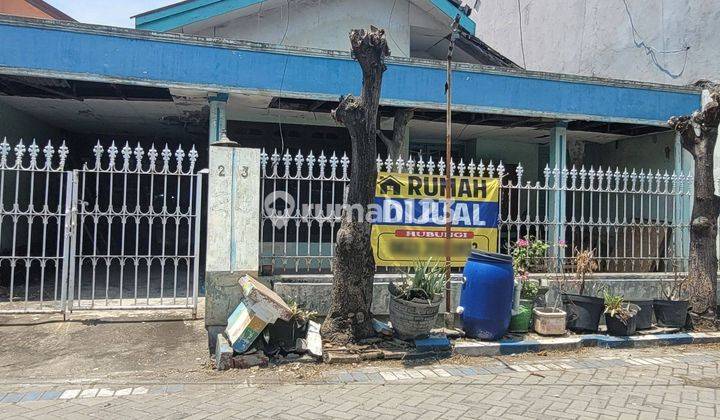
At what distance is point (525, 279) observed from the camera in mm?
6730

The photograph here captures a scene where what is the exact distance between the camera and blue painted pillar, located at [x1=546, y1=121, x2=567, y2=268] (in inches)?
299

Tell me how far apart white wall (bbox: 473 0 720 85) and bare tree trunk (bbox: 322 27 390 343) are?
898 centimetres

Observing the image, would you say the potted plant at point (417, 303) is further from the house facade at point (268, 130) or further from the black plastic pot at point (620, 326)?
the black plastic pot at point (620, 326)

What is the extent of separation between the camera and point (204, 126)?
36.9 feet

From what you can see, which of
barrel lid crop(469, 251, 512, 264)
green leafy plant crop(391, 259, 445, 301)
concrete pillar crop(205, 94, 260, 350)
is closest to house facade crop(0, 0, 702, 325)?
concrete pillar crop(205, 94, 260, 350)

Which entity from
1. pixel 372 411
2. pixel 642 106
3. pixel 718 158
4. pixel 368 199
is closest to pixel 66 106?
pixel 368 199

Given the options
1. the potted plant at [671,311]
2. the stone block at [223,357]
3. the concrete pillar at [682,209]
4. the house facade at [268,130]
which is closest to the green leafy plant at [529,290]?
the house facade at [268,130]

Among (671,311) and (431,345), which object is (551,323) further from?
(671,311)

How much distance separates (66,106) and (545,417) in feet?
31.6

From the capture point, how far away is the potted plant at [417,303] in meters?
5.81

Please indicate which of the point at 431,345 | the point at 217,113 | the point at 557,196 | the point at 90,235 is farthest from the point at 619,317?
the point at 90,235

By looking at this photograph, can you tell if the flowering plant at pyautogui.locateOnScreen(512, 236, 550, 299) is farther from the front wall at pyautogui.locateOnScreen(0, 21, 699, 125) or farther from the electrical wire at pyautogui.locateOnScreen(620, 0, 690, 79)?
the electrical wire at pyautogui.locateOnScreen(620, 0, 690, 79)

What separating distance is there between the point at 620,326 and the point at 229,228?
5115 mm

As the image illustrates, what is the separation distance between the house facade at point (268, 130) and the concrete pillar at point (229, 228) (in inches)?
0.7
